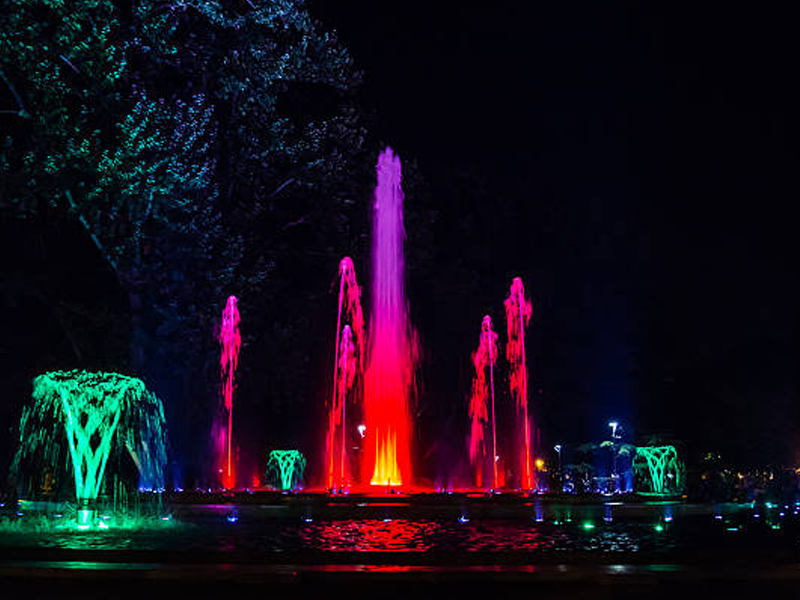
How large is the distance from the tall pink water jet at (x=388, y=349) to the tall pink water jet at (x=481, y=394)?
717 centimetres

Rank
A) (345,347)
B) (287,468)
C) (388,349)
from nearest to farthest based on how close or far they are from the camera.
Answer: (388,349)
(287,468)
(345,347)

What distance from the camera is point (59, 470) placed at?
24.1 meters

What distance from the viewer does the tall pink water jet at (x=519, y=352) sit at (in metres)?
36.1

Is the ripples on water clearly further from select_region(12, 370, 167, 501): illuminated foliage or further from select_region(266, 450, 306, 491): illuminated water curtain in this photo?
select_region(266, 450, 306, 491): illuminated water curtain

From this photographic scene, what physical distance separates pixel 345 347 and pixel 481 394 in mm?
8794

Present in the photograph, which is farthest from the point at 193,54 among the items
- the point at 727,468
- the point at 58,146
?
the point at 727,468

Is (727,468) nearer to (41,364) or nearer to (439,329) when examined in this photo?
(439,329)

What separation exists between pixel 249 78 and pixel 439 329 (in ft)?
44.7

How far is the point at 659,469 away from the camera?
73.0 feet

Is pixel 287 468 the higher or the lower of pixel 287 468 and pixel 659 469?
the higher

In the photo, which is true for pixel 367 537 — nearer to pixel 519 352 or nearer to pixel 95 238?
pixel 95 238

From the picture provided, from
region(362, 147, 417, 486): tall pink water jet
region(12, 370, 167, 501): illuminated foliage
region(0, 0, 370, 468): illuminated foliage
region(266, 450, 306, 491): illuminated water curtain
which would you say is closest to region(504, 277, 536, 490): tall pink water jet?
region(362, 147, 417, 486): tall pink water jet

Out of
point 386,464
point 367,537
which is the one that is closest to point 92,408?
point 367,537

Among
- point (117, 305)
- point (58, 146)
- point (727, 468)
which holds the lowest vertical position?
point (727, 468)
